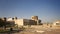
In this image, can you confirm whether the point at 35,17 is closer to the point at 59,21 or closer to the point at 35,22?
the point at 35,22

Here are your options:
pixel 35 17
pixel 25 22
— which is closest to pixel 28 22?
pixel 25 22

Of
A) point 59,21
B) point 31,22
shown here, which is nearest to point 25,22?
point 31,22

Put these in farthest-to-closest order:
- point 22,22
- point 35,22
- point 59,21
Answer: point 35,22 → point 22,22 → point 59,21

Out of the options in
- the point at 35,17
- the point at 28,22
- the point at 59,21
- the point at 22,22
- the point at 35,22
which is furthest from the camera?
the point at 35,17

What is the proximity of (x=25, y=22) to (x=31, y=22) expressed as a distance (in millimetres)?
5309

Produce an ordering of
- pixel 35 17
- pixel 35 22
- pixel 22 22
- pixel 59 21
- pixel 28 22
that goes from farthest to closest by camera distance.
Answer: pixel 35 17
pixel 35 22
pixel 28 22
pixel 22 22
pixel 59 21

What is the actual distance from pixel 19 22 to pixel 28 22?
11.7 ft

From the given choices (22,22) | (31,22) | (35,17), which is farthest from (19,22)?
(35,17)

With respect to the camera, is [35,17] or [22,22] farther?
[35,17]

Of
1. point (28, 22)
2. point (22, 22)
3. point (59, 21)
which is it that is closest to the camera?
point (59, 21)

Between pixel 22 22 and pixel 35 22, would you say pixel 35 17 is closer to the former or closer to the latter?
pixel 35 22

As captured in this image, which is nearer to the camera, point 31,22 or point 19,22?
point 19,22

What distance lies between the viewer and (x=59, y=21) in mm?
37812

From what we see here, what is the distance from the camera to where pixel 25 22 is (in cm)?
4166
